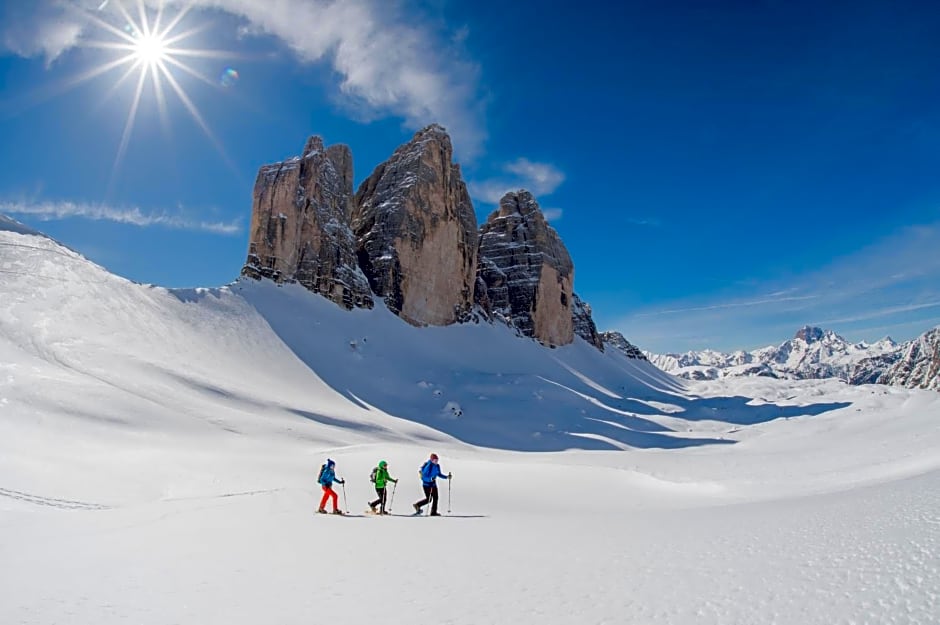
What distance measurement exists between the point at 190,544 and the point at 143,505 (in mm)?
4435

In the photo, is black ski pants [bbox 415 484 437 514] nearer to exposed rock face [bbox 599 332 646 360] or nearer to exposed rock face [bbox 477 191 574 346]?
exposed rock face [bbox 477 191 574 346]

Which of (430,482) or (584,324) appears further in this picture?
(584,324)

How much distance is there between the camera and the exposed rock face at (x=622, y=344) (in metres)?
129

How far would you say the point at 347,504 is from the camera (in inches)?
531

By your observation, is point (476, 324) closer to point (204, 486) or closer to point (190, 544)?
point (204, 486)

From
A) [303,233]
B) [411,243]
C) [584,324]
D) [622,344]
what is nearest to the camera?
[303,233]

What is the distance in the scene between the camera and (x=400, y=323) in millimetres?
62250

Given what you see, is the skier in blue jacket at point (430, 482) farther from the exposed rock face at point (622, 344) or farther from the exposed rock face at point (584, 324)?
the exposed rock face at point (622, 344)

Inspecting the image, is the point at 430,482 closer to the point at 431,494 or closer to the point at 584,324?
the point at 431,494

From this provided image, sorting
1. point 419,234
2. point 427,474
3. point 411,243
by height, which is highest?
point 419,234

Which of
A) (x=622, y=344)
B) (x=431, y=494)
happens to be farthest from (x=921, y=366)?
(x=431, y=494)

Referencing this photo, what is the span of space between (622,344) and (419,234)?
82.5 metres

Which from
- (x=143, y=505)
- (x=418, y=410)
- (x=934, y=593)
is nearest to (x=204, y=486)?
(x=143, y=505)

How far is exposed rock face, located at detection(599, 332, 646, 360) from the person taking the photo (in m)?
129
